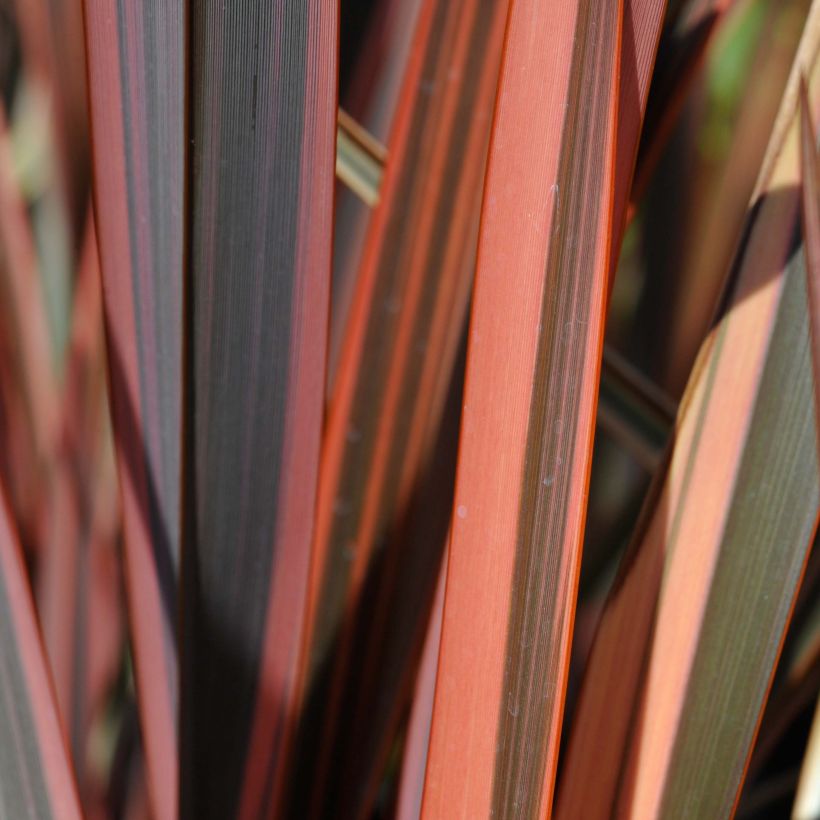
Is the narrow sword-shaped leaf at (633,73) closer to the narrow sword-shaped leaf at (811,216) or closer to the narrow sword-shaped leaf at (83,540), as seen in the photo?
the narrow sword-shaped leaf at (811,216)

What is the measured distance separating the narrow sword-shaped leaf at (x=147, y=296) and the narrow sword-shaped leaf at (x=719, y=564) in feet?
0.49

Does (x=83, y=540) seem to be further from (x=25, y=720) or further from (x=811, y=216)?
(x=811, y=216)

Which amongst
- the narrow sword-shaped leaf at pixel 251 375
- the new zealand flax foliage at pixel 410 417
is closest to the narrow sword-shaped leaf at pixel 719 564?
the new zealand flax foliage at pixel 410 417

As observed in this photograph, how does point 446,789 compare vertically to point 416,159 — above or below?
below

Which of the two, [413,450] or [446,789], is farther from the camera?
[413,450]

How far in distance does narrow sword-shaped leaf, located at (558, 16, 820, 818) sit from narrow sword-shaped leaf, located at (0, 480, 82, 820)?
161 mm

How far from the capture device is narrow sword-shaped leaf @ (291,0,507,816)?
31cm

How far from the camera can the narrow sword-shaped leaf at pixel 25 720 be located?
0.19 metres

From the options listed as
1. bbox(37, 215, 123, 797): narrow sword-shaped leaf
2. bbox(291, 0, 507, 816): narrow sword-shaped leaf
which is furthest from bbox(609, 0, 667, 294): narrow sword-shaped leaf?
bbox(37, 215, 123, 797): narrow sword-shaped leaf

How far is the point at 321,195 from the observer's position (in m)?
0.21

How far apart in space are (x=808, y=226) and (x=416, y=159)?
163 millimetres

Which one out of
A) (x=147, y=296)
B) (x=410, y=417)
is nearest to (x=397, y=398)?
(x=410, y=417)

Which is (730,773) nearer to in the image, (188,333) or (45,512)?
(188,333)

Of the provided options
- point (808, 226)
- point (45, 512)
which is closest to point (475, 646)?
point (808, 226)
